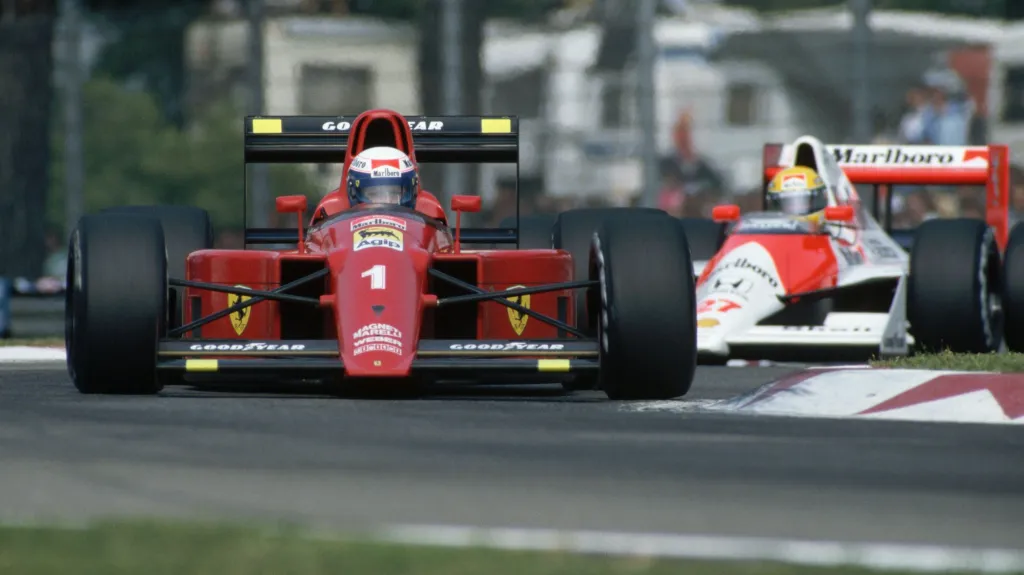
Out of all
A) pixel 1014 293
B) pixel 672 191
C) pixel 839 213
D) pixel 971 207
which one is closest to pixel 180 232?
pixel 839 213

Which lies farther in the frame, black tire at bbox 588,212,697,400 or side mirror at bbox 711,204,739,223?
side mirror at bbox 711,204,739,223

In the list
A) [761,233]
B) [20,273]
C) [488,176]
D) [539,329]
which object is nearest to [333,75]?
[488,176]

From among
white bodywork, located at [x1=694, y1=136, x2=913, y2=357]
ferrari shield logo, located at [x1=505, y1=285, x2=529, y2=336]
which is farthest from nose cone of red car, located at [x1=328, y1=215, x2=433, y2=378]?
white bodywork, located at [x1=694, y1=136, x2=913, y2=357]

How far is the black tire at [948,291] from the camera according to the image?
12.8 meters

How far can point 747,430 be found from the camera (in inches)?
300

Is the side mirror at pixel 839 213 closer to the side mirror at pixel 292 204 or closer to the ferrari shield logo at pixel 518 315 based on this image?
the ferrari shield logo at pixel 518 315

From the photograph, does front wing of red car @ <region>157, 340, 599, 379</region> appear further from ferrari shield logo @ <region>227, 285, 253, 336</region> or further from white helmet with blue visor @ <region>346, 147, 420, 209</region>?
white helmet with blue visor @ <region>346, 147, 420, 209</region>

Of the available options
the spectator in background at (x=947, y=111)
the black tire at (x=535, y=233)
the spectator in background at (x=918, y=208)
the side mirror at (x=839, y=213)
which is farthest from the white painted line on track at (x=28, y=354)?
the spectator in background at (x=947, y=111)

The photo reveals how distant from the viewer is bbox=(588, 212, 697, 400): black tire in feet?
28.8

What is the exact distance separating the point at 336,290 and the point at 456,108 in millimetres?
6905

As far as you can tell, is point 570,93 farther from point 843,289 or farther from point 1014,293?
point 1014,293

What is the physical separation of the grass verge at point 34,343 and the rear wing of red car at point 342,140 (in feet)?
9.56

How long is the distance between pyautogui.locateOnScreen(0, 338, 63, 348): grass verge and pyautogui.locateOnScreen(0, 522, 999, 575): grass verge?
919 cm

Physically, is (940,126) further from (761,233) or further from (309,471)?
(309,471)
